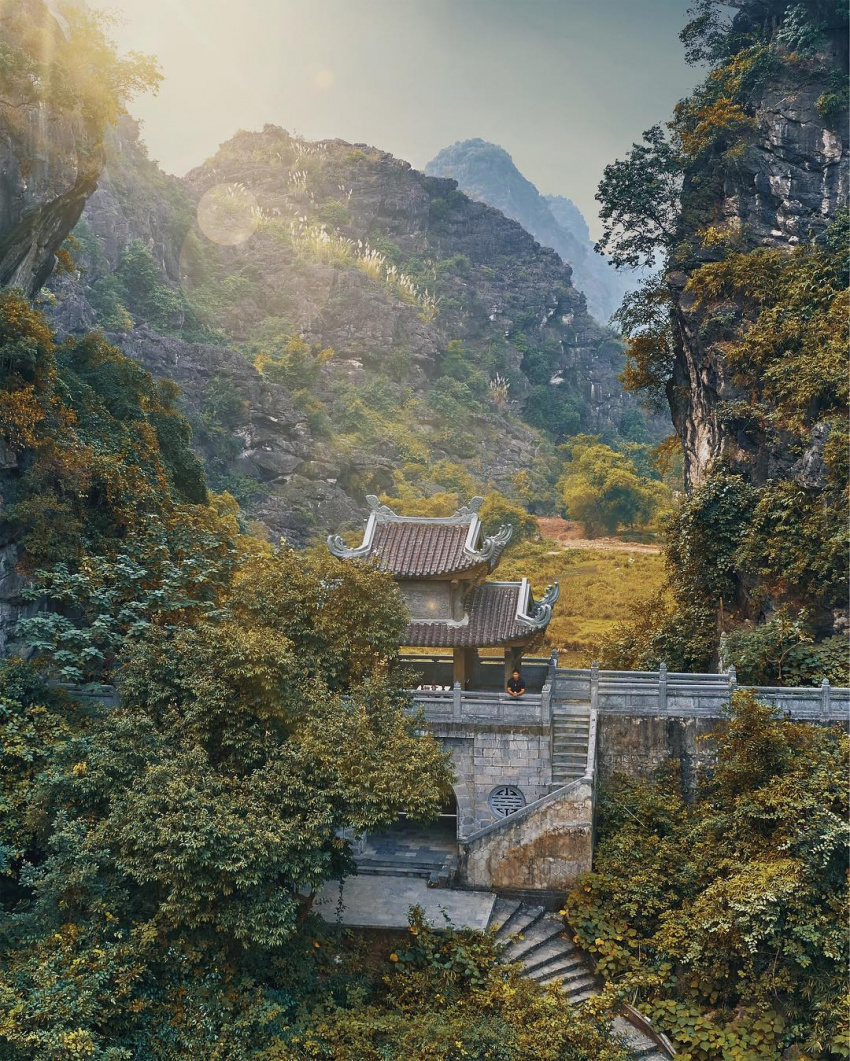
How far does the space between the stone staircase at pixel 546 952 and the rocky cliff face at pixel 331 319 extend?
3356cm

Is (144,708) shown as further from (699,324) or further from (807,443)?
(699,324)

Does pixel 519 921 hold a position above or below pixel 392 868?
below

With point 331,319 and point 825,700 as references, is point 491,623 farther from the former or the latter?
point 331,319

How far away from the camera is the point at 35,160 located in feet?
66.2

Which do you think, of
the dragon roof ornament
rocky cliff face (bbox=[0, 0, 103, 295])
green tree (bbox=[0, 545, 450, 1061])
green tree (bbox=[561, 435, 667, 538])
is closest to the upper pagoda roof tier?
the dragon roof ornament

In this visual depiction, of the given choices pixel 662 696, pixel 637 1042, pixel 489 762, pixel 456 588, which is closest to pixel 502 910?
pixel 489 762

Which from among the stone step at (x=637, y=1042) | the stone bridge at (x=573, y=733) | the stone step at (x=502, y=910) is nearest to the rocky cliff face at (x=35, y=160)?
the stone bridge at (x=573, y=733)

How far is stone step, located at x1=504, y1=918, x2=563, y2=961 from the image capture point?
14206 millimetres

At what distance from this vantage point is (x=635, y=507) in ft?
182

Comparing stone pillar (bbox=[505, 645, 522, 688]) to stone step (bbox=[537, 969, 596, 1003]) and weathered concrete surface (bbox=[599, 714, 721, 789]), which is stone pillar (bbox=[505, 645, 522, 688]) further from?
stone step (bbox=[537, 969, 596, 1003])

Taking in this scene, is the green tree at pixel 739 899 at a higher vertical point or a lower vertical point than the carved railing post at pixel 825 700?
lower

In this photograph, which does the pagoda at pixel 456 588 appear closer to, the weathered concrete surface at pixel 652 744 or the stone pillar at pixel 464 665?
the stone pillar at pixel 464 665

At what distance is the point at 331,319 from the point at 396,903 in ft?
183

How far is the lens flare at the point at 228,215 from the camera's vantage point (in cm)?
7344
